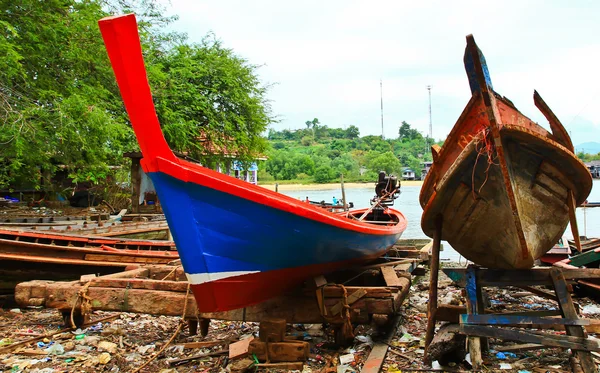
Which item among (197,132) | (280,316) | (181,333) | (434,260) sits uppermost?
(197,132)

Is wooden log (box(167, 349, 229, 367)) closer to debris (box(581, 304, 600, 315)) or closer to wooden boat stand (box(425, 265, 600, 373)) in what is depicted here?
wooden boat stand (box(425, 265, 600, 373))

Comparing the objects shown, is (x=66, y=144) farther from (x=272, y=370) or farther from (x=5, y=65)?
(x=272, y=370)

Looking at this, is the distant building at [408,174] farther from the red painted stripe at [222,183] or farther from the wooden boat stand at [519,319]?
the red painted stripe at [222,183]

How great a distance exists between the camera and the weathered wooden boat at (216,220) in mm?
3206

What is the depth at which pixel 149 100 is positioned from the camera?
3.29m

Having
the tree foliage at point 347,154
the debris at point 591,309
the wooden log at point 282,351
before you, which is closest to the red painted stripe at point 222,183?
the wooden log at point 282,351

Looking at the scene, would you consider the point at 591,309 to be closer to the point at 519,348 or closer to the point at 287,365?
the point at 519,348

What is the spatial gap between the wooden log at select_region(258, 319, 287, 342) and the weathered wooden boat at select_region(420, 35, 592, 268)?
6.04ft

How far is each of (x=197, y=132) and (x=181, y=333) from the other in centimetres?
1298

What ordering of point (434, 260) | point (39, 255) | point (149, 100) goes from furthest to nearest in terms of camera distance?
point (39, 255) → point (434, 260) → point (149, 100)

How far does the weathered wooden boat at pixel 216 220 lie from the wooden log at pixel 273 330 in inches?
9.1

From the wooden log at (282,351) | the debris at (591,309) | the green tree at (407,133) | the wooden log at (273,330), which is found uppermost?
the green tree at (407,133)

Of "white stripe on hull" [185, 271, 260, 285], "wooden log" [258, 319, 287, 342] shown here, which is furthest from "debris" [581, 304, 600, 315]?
"white stripe on hull" [185, 271, 260, 285]

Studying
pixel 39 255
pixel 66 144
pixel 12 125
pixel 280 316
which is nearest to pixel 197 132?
pixel 66 144
